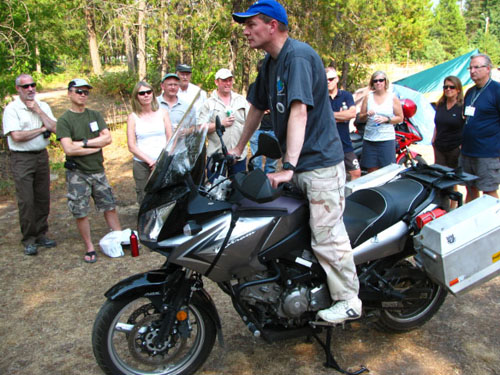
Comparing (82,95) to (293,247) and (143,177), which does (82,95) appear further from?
(293,247)

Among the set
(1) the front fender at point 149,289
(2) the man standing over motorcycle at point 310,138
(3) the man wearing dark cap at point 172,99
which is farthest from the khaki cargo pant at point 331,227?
(3) the man wearing dark cap at point 172,99

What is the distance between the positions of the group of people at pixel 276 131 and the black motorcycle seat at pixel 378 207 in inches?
8.2

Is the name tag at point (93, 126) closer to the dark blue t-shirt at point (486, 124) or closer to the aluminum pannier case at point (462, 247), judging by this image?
the aluminum pannier case at point (462, 247)

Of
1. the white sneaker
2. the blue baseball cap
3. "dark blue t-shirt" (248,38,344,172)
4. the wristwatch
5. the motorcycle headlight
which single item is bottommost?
the white sneaker

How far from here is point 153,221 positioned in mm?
2523

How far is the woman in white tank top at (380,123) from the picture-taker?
5.89 meters

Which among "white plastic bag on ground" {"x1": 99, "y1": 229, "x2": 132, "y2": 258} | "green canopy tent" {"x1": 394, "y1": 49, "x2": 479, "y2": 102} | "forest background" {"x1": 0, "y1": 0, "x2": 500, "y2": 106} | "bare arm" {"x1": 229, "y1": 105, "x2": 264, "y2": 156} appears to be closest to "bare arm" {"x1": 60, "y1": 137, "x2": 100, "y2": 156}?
"white plastic bag on ground" {"x1": 99, "y1": 229, "x2": 132, "y2": 258}

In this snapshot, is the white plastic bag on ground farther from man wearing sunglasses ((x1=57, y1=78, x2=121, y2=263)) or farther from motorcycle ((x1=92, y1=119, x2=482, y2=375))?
motorcycle ((x1=92, y1=119, x2=482, y2=375))

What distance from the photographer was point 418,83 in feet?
42.5

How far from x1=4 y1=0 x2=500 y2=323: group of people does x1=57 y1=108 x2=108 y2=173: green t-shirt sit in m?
0.01

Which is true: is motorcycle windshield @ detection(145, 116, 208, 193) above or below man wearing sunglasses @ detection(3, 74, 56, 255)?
above

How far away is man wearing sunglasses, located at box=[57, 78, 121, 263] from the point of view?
189 inches

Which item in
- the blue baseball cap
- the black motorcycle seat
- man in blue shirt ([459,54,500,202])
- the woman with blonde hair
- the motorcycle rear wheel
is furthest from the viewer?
the woman with blonde hair

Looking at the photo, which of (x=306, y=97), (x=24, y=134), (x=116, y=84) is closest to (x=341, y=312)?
(x=306, y=97)
